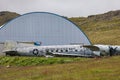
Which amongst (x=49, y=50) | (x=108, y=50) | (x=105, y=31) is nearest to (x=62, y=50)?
(x=49, y=50)

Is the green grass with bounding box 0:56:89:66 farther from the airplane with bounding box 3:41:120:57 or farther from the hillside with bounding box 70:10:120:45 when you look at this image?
the hillside with bounding box 70:10:120:45

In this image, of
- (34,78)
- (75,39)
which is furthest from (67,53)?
(34,78)

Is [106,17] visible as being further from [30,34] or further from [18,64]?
[18,64]

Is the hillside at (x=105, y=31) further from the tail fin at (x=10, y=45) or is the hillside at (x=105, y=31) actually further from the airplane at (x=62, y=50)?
the tail fin at (x=10, y=45)

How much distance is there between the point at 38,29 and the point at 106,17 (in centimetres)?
13984

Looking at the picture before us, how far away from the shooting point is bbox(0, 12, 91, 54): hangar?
5812 centimetres

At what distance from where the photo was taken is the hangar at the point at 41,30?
5812 centimetres

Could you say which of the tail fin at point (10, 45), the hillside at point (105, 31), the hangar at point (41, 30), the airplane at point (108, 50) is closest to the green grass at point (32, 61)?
the tail fin at point (10, 45)

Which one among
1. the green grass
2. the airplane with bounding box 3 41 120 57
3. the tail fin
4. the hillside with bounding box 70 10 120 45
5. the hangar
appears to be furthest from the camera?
the hillside with bounding box 70 10 120 45

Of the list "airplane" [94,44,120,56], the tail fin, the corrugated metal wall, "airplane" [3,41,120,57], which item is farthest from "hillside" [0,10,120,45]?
the tail fin

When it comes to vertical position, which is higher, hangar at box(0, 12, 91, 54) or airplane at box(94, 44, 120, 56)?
hangar at box(0, 12, 91, 54)

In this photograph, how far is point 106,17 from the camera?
195625 millimetres

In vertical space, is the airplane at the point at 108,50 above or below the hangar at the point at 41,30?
below

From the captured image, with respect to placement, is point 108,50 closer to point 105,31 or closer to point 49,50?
point 49,50
